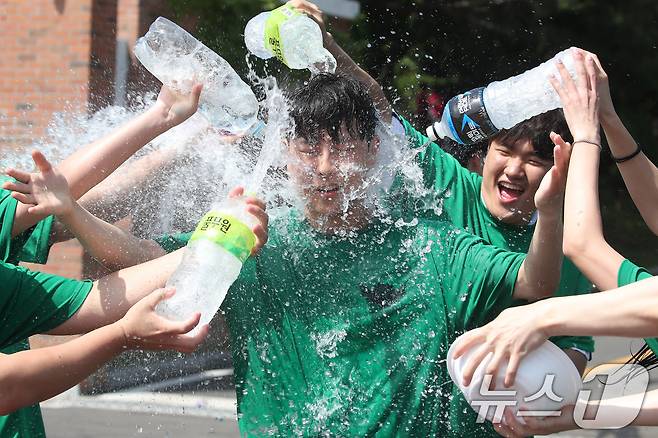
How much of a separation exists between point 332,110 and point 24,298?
3.62 feet

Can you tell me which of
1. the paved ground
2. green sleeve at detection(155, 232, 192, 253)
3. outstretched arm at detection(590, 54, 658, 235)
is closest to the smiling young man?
green sleeve at detection(155, 232, 192, 253)

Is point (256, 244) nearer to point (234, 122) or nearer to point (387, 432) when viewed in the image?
point (387, 432)

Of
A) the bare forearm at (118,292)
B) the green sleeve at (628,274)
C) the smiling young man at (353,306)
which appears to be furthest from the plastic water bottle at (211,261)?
the green sleeve at (628,274)

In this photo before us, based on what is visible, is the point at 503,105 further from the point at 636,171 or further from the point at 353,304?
the point at 353,304

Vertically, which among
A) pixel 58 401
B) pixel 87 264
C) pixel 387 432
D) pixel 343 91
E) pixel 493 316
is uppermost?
pixel 343 91

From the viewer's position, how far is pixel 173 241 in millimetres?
3119

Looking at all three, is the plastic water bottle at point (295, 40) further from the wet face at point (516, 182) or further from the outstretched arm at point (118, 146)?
the wet face at point (516, 182)

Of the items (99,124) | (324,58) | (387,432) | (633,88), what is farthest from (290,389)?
(633,88)

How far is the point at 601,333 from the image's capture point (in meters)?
2.30

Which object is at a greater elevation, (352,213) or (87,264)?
(352,213)

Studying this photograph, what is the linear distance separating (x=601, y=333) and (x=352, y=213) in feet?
3.11

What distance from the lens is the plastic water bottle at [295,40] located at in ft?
11.6

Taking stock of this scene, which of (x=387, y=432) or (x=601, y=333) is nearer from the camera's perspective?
(x=601, y=333)

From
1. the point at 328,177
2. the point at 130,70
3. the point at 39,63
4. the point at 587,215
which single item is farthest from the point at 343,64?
the point at 39,63
